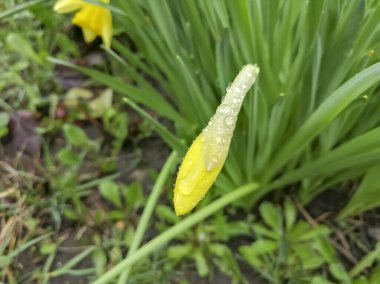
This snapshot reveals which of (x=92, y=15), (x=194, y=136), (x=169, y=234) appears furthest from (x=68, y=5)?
(x=169, y=234)

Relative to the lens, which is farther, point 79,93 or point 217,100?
point 79,93

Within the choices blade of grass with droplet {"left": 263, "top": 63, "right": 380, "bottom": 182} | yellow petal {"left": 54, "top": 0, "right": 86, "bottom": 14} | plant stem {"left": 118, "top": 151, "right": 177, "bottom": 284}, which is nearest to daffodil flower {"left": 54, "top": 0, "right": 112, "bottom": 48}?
yellow petal {"left": 54, "top": 0, "right": 86, "bottom": 14}

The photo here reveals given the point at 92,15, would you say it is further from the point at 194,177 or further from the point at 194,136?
the point at 194,177

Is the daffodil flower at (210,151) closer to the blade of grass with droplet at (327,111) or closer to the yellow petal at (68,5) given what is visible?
the blade of grass with droplet at (327,111)

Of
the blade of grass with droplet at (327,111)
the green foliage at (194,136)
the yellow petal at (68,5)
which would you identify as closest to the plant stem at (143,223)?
the green foliage at (194,136)

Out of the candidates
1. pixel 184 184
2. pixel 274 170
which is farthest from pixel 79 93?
pixel 184 184

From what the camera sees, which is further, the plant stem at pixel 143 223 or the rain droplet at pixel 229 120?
the plant stem at pixel 143 223

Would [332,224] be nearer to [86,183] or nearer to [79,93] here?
[86,183]
